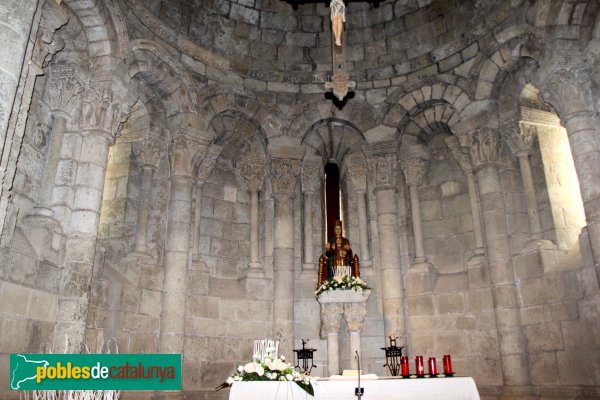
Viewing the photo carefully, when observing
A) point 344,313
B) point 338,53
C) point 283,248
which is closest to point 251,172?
point 283,248

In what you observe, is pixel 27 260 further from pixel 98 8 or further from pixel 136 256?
pixel 98 8

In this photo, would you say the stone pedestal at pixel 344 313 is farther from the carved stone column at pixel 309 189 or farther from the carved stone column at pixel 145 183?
the carved stone column at pixel 145 183

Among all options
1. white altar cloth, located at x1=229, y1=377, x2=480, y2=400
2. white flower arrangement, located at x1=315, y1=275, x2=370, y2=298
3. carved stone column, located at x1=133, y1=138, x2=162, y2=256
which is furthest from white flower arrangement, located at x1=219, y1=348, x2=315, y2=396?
carved stone column, located at x1=133, y1=138, x2=162, y2=256

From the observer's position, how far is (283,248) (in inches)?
412

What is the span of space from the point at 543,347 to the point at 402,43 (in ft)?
23.5

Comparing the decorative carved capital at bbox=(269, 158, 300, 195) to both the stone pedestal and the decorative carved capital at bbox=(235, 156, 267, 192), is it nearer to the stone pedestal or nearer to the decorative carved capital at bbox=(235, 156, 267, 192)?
the decorative carved capital at bbox=(235, 156, 267, 192)

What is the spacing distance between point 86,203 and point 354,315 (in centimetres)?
501

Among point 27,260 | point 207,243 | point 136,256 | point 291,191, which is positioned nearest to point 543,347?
point 291,191

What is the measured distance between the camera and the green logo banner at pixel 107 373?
4055 mm

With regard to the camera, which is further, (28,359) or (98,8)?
(98,8)

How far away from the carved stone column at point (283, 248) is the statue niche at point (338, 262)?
2.41 feet

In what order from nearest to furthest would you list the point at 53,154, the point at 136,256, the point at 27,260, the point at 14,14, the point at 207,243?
1. the point at 14,14
2. the point at 27,260
3. the point at 53,154
4. the point at 136,256
5. the point at 207,243

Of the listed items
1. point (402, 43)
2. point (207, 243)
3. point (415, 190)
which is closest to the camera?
point (207, 243)

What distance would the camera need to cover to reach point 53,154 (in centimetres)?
770
